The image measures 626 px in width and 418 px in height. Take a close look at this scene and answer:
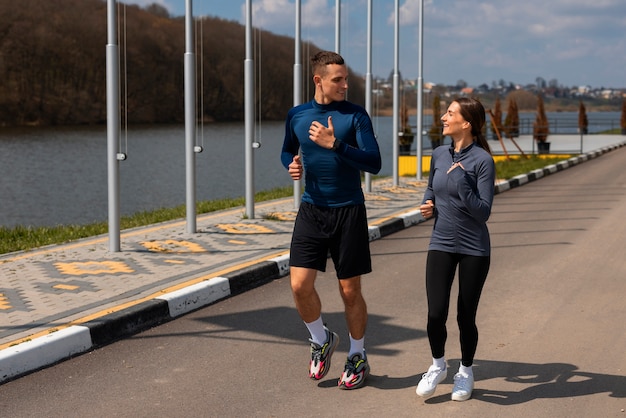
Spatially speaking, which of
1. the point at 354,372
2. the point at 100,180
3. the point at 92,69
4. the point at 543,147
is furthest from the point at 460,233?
the point at 92,69

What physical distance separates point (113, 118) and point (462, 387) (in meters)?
5.85

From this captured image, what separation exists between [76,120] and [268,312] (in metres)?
96.9

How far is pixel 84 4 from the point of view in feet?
390

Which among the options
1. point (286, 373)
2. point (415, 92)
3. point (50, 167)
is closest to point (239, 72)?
point (50, 167)

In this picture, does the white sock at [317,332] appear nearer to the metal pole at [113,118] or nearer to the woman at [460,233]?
the woman at [460,233]

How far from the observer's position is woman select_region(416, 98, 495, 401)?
4828mm

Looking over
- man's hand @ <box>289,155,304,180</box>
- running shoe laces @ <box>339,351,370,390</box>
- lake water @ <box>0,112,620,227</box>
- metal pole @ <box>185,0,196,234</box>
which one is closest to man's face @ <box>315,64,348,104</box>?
man's hand @ <box>289,155,304,180</box>

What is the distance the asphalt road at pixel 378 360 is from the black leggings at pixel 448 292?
28cm

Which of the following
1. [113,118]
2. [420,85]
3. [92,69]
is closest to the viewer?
[113,118]

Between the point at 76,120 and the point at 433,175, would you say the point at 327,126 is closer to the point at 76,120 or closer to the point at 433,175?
the point at 433,175

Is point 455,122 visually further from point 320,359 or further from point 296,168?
point 320,359

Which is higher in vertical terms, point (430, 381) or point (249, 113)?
point (249, 113)

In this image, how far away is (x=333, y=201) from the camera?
16.7ft

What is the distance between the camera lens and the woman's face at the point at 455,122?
16.0 feet
